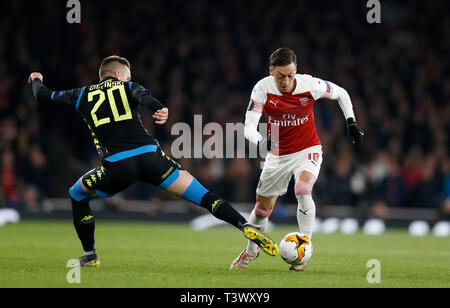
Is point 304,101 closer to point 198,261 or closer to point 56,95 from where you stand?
point 198,261

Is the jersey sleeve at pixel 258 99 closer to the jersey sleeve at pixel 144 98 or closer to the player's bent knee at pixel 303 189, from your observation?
the player's bent knee at pixel 303 189

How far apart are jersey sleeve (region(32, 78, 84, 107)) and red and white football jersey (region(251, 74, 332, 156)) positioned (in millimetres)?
1879

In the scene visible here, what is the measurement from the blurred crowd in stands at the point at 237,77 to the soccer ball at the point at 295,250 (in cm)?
944

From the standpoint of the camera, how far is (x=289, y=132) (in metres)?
8.33

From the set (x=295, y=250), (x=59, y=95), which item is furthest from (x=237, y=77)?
(x=295, y=250)

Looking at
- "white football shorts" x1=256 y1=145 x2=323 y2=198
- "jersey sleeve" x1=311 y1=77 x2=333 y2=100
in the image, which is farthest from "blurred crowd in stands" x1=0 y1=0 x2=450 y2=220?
"jersey sleeve" x1=311 y1=77 x2=333 y2=100

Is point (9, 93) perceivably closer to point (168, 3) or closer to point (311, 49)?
point (168, 3)

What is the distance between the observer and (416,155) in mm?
17688

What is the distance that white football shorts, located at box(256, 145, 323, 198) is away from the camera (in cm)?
825

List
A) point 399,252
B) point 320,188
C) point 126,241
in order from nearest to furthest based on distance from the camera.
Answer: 1. point 399,252
2. point 126,241
3. point 320,188

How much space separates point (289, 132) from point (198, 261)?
184 centimetres

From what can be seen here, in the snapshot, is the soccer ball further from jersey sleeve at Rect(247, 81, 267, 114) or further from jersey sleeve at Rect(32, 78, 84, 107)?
jersey sleeve at Rect(32, 78, 84, 107)
